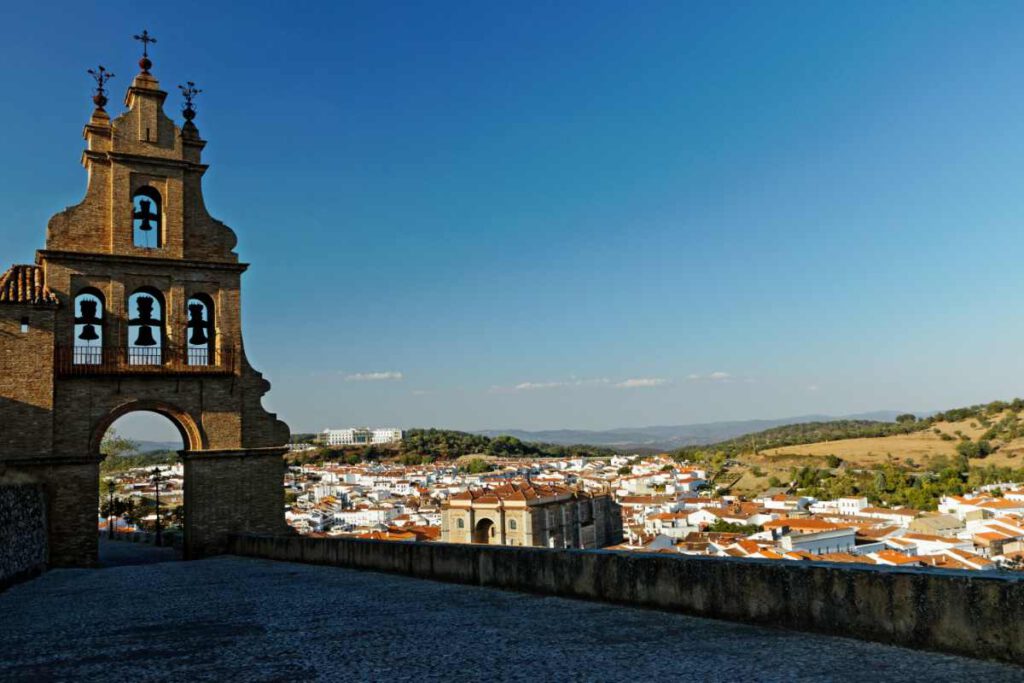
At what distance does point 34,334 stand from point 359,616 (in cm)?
1293

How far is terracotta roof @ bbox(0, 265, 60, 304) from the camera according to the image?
16161mm

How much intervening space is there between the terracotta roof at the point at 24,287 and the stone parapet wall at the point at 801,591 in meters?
12.8

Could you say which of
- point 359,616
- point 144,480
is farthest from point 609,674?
point 144,480

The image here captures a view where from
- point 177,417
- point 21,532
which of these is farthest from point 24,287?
point 21,532

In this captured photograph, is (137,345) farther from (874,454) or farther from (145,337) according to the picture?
(874,454)

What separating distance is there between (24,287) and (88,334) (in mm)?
1618

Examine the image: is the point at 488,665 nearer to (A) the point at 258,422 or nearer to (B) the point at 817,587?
(B) the point at 817,587

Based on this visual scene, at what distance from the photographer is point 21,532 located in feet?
42.4

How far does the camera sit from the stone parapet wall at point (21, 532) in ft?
37.8

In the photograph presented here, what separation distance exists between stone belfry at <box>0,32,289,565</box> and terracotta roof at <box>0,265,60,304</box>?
0.03 m

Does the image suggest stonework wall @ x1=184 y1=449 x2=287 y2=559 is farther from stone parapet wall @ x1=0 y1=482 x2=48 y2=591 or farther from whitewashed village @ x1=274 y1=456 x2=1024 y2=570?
whitewashed village @ x1=274 y1=456 x2=1024 y2=570

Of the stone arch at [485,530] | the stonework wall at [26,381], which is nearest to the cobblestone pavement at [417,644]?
the stonework wall at [26,381]

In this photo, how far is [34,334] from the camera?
1620cm

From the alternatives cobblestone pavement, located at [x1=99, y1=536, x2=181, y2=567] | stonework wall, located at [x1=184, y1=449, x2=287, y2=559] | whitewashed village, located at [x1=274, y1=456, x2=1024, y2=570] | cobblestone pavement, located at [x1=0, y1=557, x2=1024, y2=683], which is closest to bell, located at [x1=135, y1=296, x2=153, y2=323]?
stonework wall, located at [x1=184, y1=449, x2=287, y2=559]
